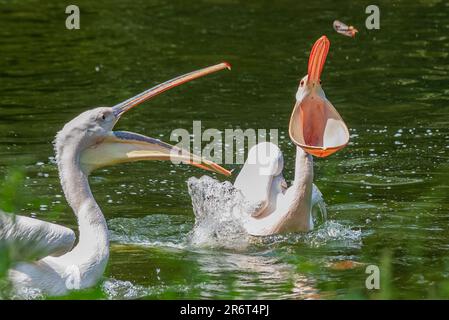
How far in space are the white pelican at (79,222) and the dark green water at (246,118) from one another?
229 mm

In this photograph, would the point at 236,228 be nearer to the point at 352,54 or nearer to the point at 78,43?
the point at 352,54

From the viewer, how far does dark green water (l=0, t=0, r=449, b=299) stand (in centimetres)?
716

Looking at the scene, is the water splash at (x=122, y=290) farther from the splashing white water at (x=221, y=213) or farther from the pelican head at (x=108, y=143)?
the splashing white water at (x=221, y=213)

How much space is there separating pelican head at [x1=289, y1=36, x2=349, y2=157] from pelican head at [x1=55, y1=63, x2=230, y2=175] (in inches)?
52.2

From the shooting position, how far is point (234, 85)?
42.7 ft

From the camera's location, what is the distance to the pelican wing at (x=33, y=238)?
5.53 metres

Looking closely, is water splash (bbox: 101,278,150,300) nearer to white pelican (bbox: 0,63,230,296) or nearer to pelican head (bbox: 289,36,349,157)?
white pelican (bbox: 0,63,230,296)

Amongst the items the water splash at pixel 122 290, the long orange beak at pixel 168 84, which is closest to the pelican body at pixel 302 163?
the long orange beak at pixel 168 84

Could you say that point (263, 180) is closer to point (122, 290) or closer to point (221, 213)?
point (221, 213)

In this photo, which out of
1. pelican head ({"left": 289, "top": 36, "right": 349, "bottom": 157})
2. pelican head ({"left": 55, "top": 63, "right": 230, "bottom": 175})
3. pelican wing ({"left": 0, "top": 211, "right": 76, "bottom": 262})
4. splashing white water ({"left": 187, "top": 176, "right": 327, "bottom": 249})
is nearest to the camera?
pelican wing ({"left": 0, "top": 211, "right": 76, "bottom": 262})

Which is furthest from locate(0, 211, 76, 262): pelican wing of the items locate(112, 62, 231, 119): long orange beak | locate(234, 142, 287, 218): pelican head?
locate(234, 142, 287, 218): pelican head

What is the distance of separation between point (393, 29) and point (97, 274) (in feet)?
33.0
